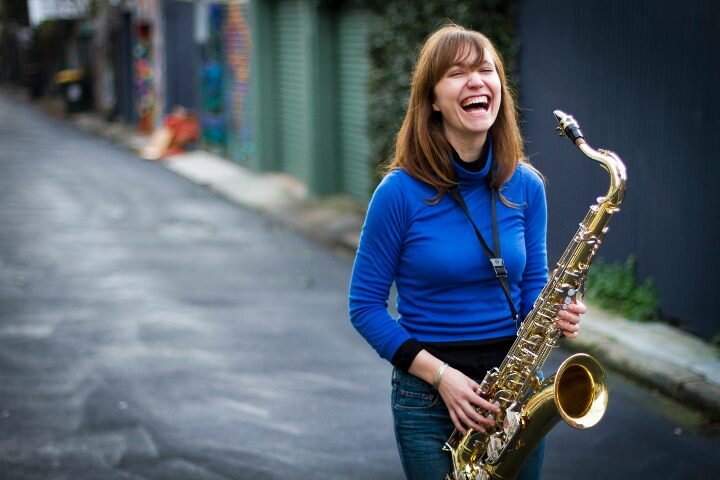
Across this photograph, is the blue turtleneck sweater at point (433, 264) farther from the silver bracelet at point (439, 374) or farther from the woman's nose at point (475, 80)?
the woman's nose at point (475, 80)

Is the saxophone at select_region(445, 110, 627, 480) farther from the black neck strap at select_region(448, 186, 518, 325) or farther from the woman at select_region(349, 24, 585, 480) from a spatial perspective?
the black neck strap at select_region(448, 186, 518, 325)

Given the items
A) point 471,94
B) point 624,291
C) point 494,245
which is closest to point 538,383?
point 494,245

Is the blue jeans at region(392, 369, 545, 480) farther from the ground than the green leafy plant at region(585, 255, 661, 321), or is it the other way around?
the blue jeans at region(392, 369, 545, 480)

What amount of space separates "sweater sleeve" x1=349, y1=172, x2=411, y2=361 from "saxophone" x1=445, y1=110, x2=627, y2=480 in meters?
0.34

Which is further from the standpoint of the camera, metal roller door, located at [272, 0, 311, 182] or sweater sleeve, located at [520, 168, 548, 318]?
metal roller door, located at [272, 0, 311, 182]

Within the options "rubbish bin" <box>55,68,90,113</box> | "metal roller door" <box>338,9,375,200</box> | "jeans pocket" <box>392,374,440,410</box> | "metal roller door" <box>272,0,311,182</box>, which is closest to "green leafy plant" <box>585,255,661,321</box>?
"jeans pocket" <box>392,374,440,410</box>

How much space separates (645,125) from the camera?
27.7 feet

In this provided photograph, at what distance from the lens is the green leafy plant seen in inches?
329

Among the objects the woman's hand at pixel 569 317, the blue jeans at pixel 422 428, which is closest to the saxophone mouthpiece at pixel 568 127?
the woman's hand at pixel 569 317

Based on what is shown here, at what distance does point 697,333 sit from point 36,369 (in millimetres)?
4677

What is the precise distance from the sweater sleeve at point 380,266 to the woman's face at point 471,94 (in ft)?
0.83

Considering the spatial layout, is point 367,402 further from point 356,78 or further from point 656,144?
point 356,78

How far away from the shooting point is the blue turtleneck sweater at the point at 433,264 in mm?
3211

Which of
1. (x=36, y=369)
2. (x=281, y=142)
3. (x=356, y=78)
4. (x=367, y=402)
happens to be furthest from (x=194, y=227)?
(x=367, y=402)
